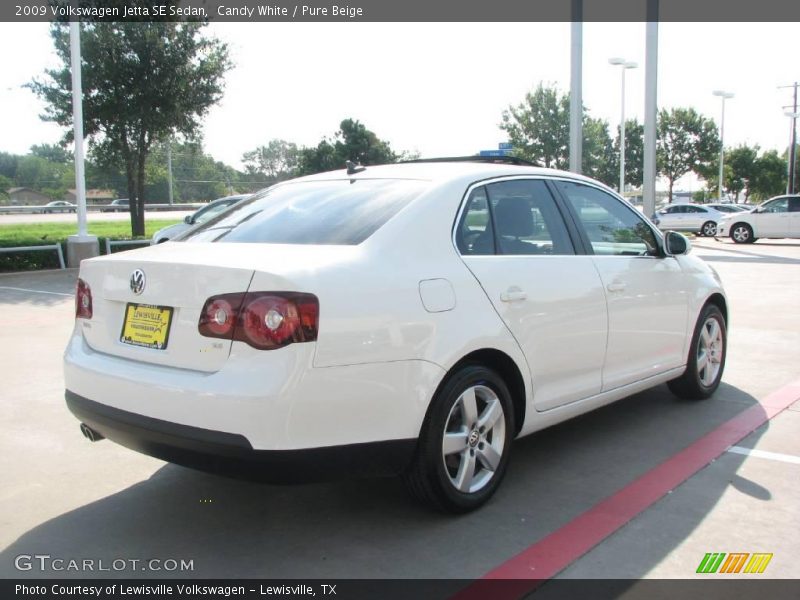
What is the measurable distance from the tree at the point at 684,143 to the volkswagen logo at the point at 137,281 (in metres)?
60.2

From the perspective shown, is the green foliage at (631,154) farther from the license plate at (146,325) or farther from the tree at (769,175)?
the license plate at (146,325)

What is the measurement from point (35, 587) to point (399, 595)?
1476mm

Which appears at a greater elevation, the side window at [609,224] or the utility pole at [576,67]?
the utility pole at [576,67]

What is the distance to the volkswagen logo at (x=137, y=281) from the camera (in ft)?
11.1

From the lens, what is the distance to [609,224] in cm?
494

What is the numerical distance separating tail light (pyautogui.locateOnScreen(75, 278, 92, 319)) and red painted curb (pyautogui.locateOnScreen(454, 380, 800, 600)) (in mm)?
2236

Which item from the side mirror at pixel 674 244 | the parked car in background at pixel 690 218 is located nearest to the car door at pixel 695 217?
the parked car in background at pixel 690 218

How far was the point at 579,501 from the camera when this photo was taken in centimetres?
385

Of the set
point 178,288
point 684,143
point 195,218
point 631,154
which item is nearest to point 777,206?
point 195,218

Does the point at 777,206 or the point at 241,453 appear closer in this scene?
the point at 241,453

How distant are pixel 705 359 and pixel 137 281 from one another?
14.1ft

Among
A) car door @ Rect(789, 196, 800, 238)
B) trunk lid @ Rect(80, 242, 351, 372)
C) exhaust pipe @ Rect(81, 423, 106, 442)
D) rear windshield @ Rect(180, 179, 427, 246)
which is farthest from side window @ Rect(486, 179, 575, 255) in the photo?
car door @ Rect(789, 196, 800, 238)

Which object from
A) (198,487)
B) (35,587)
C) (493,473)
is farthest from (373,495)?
(35,587)

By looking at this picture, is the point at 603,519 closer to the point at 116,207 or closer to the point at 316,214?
the point at 316,214
